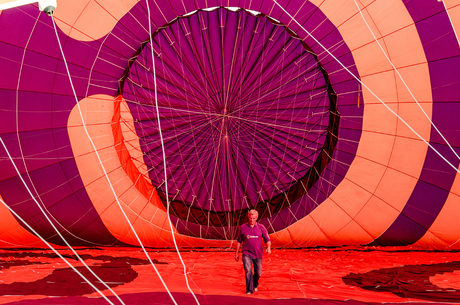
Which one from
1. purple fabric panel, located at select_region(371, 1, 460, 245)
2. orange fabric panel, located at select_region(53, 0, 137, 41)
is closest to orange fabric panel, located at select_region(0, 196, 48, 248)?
orange fabric panel, located at select_region(53, 0, 137, 41)

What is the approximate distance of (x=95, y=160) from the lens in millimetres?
4953

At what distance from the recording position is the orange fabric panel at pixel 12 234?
195 inches

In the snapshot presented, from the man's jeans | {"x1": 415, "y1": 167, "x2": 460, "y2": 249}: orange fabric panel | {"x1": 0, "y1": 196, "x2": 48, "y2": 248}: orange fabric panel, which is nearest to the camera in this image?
the man's jeans

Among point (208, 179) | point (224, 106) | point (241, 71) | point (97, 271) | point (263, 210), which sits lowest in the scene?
point (97, 271)

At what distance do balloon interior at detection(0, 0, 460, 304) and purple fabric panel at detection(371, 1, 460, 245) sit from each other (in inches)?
0.5

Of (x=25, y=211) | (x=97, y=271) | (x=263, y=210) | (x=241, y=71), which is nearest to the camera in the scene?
(x=97, y=271)

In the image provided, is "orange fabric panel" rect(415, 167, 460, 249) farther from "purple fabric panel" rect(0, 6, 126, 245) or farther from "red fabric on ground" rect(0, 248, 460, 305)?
"purple fabric panel" rect(0, 6, 126, 245)

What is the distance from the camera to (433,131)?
439 centimetres

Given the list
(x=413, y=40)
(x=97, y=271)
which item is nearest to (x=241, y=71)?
(x=413, y=40)

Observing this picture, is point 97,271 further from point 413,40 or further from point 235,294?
point 413,40

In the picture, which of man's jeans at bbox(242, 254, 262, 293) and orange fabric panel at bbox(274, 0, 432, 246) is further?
orange fabric panel at bbox(274, 0, 432, 246)

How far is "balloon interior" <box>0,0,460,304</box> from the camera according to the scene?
4148 millimetres

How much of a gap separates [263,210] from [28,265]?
2723 mm

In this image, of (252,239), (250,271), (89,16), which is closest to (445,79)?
(252,239)
